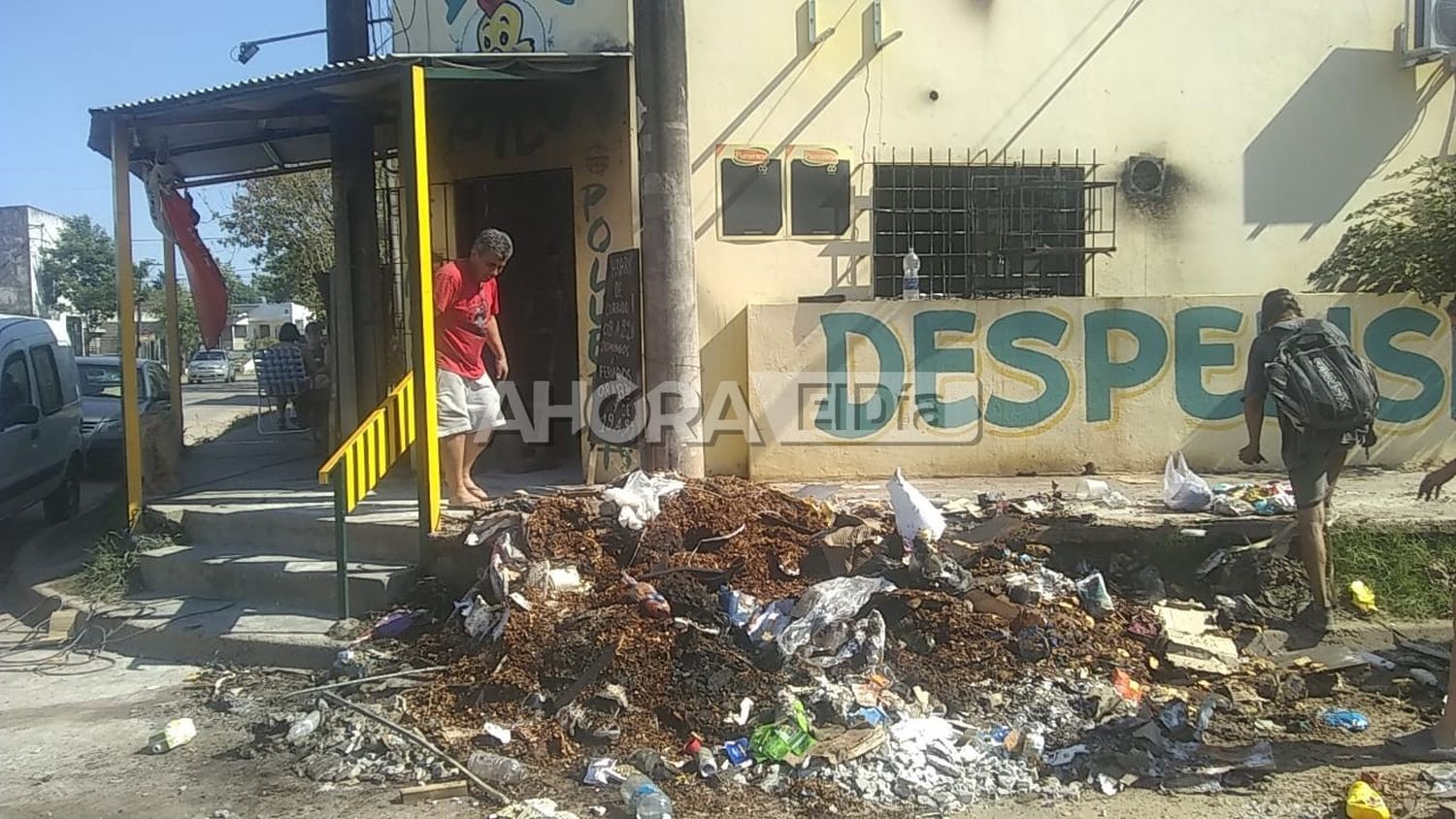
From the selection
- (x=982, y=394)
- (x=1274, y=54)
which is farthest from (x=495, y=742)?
(x=1274, y=54)

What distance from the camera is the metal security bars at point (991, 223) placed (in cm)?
823

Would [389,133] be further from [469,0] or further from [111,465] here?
[111,465]

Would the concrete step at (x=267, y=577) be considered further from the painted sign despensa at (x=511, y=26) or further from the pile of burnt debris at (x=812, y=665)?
the painted sign despensa at (x=511, y=26)

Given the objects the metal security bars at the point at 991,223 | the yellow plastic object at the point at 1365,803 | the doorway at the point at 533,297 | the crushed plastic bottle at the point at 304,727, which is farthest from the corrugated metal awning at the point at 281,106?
the yellow plastic object at the point at 1365,803

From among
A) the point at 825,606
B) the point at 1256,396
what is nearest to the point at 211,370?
the point at 825,606

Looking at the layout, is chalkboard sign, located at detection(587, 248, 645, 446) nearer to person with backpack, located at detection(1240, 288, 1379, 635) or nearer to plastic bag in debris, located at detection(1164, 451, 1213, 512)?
plastic bag in debris, located at detection(1164, 451, 1213, 512)

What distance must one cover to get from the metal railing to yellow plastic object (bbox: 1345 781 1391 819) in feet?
16.1

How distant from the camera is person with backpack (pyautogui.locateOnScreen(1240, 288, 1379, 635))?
5.46m

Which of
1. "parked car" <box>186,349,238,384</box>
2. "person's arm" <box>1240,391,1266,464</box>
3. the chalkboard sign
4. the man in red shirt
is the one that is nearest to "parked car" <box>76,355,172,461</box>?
the man in red shirt

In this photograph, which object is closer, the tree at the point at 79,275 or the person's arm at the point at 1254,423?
the person's arm at the point at 1254,423

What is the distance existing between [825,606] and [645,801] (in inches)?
58.3

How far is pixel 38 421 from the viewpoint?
29.3 ft

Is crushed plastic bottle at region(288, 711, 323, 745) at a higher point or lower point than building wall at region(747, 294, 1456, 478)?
lower

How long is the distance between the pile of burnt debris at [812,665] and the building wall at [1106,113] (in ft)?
7.30
